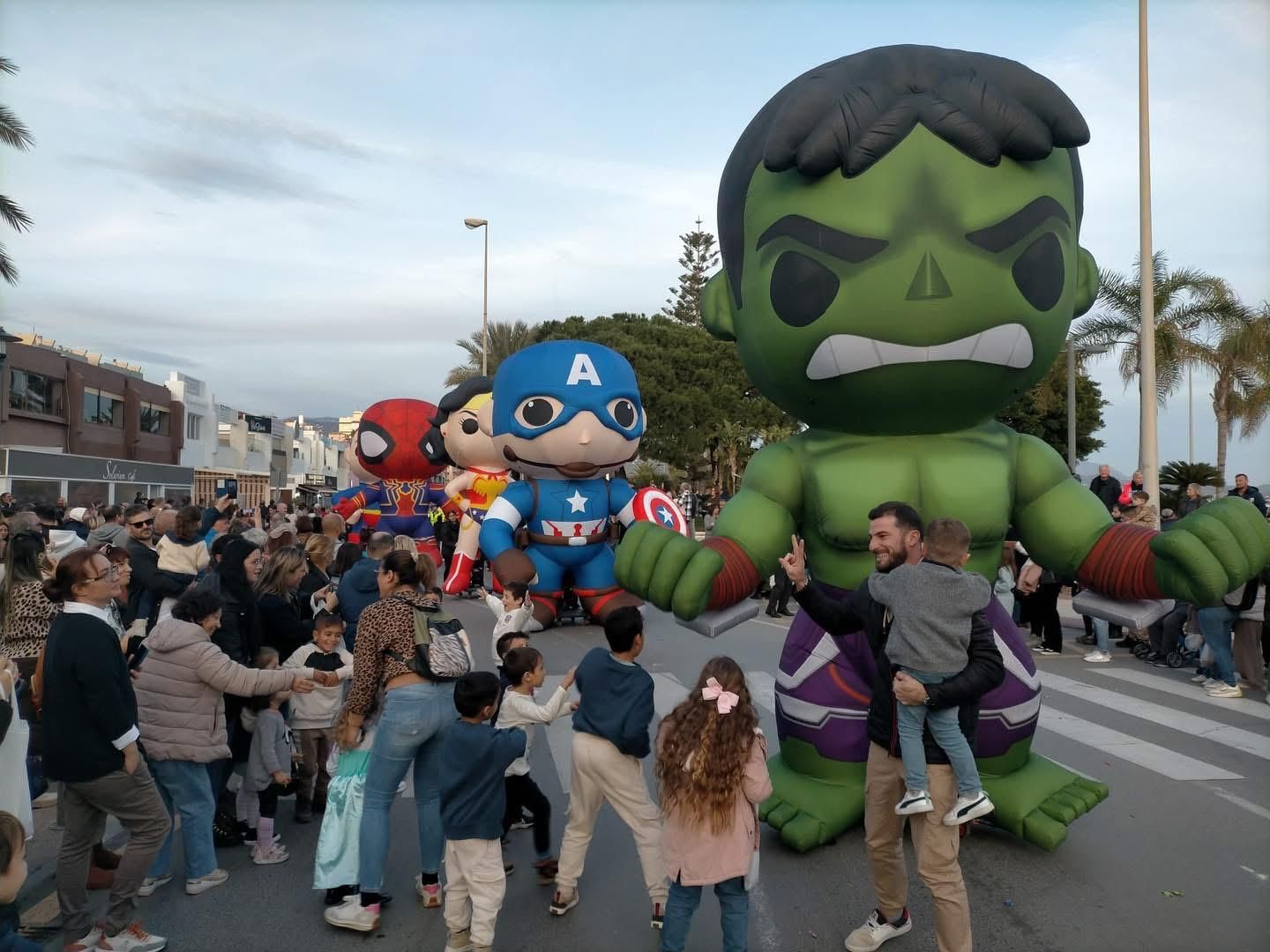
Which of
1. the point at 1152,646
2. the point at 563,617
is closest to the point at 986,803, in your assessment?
the point at 1152,646

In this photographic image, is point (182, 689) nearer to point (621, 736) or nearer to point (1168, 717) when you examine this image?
point (621, 736)

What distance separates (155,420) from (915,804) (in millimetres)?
49513

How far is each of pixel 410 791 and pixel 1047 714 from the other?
4.98 metres

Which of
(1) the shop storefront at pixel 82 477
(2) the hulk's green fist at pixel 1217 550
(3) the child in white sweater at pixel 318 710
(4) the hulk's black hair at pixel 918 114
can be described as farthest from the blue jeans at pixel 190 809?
(1) the shop storefront at pixel 82 477

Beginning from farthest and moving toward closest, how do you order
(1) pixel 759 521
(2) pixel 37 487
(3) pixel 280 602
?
(2) pixel 37 487
(3) pixel 280 602
(1) pixel 759 521

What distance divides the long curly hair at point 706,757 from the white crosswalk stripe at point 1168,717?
491 cm

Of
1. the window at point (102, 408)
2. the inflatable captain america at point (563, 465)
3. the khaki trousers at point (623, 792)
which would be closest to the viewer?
the khaki trousers at point (623, 792)

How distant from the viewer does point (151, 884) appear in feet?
14.0

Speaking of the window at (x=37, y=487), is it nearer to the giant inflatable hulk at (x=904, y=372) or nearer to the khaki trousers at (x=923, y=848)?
the giant inflatable hulk at (x=904, y=372)

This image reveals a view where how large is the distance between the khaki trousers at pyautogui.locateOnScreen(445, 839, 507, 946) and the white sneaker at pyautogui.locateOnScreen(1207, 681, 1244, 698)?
7.11m

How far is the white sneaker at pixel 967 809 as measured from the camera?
3268 millimetres

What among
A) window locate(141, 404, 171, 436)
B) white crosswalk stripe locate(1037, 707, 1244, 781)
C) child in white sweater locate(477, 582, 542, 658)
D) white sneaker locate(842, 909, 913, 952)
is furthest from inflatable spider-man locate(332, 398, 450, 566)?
window locate(141, 404, 171, 436)

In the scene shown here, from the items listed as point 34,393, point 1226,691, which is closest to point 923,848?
point 1226,691

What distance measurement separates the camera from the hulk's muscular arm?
4.59 meters
